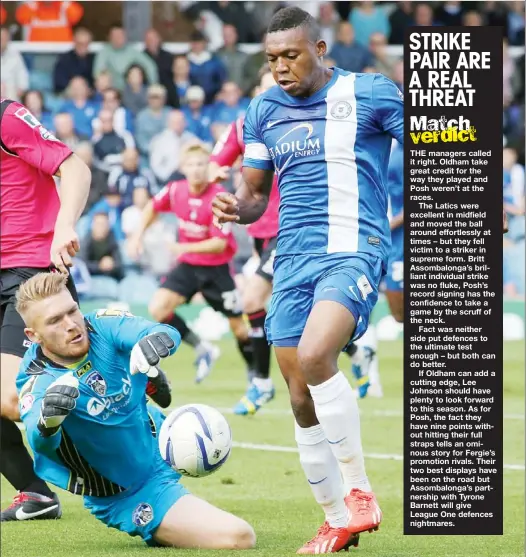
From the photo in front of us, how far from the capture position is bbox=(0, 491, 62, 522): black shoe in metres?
6.71

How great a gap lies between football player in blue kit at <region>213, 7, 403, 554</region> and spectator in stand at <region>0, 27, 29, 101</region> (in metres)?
13.0

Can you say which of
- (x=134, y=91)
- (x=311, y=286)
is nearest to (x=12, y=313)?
(x=311, y=286)

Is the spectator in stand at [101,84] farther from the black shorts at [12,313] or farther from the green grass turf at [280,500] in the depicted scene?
the black shorts at [12,313]

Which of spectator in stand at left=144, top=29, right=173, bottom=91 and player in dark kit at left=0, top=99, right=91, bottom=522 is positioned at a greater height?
spectator in stand at left=144, top=29, right=173, bottom=91

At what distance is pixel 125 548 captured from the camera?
593 centimetres

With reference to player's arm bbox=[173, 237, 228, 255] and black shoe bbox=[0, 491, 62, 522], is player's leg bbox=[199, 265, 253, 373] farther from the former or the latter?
black shoe bbox=[0, 491, 62, 522]

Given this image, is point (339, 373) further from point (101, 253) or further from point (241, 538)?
point (101, 253)

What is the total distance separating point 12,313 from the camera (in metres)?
6.74

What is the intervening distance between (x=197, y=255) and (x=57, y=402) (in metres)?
7.29

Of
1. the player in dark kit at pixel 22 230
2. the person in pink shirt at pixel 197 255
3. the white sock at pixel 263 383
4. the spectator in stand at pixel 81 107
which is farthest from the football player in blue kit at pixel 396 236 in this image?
the spectator in stand at pixel 81 107

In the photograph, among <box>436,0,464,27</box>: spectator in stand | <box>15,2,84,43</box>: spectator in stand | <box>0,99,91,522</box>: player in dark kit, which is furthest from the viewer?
<box>436,0,464,27</box>: spectator in stand

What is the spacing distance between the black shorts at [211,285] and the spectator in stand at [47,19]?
27.3ft

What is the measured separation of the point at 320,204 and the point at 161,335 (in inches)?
38.8

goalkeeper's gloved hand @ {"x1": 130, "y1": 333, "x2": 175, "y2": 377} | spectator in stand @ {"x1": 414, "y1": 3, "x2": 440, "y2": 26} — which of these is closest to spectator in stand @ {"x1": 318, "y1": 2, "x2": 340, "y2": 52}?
spectator in stand @ {"x1": 414, "y1": 3, "x2": 440, "y2": 26}
